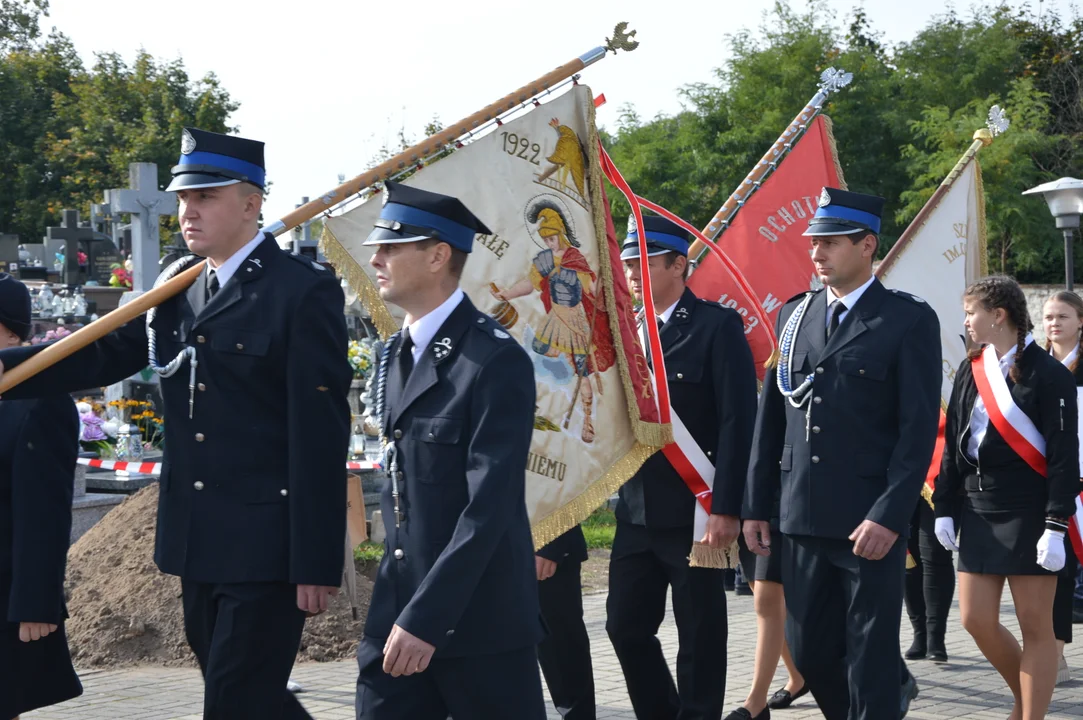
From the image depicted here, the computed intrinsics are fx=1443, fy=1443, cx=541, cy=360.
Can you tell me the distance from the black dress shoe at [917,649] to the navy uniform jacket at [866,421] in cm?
295

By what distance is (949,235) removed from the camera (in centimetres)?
909

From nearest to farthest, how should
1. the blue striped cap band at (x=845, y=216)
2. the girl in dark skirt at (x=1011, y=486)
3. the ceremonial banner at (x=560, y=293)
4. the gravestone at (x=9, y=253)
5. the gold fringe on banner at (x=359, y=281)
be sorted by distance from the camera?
the blue striped cap band at (x=845, y=216) < the gold fringe on banner at (x=359, y=281) < the ceremonial banner at (x=560, y=293) < the girl in dark skirt at (x=1011, y=486) < the gravestone at (x=9, y=253)

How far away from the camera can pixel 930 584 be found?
25.3ft

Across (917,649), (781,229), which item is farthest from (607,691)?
(781,229)

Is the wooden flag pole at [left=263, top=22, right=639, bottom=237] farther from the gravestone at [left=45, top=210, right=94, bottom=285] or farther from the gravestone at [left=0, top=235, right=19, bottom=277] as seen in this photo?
the gravestone at [left=0, top=235, right=19, bottom=277]

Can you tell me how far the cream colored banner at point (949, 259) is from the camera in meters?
8.95

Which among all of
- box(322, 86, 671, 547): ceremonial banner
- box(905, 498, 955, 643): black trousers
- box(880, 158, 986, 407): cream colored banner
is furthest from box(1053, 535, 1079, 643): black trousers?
box(322, 86, 671, 547): ceremonial banner

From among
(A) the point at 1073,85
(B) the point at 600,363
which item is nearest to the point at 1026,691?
(B) the point at 600,363

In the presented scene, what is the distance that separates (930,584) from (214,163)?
5.03m

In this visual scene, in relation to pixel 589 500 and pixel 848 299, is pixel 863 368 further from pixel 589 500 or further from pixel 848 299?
pixel 589 500

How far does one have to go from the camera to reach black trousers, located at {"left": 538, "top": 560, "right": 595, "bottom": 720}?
562 centimetres

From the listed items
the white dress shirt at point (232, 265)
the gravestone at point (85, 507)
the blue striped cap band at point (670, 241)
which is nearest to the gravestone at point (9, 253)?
the gravestone at point (85, 507)

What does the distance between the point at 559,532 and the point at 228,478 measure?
5.35 ft

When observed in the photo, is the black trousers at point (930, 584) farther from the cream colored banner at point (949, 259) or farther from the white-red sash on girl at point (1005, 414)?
the white-red sash on girl at point (1005, 414)
